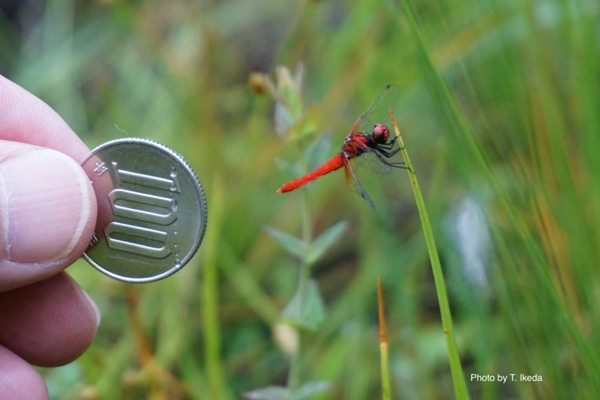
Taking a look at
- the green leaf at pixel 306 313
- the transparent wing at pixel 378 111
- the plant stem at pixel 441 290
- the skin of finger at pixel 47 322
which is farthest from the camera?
the skin of finger at pixel 47 322

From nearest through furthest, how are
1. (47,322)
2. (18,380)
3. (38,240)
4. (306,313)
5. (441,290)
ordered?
(441,290) < (38,240) < (306,313) < (18,380) < (47,322)

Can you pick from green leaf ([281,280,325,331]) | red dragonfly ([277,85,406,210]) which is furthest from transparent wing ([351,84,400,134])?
green leaf ([281,280,325,331])

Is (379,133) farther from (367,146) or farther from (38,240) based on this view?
(38,240)

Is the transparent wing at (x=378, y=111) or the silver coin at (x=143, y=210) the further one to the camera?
the transparent wing at (x=378, y=111)

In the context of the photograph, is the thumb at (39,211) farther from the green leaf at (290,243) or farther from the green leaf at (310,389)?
the green leaf at (310,389)

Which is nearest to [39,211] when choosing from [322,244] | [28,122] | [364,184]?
[28,122]

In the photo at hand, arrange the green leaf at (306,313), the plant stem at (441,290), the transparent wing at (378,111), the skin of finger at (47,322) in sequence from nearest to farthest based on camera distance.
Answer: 1. the plant stem at (441,290)
2. the green leaf at (306,313)
3. the transparent wing at (378,111)
4. the skin of finger at (47,322)

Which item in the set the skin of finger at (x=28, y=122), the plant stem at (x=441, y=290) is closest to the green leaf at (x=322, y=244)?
the plant stem at (x=441, y=290)
